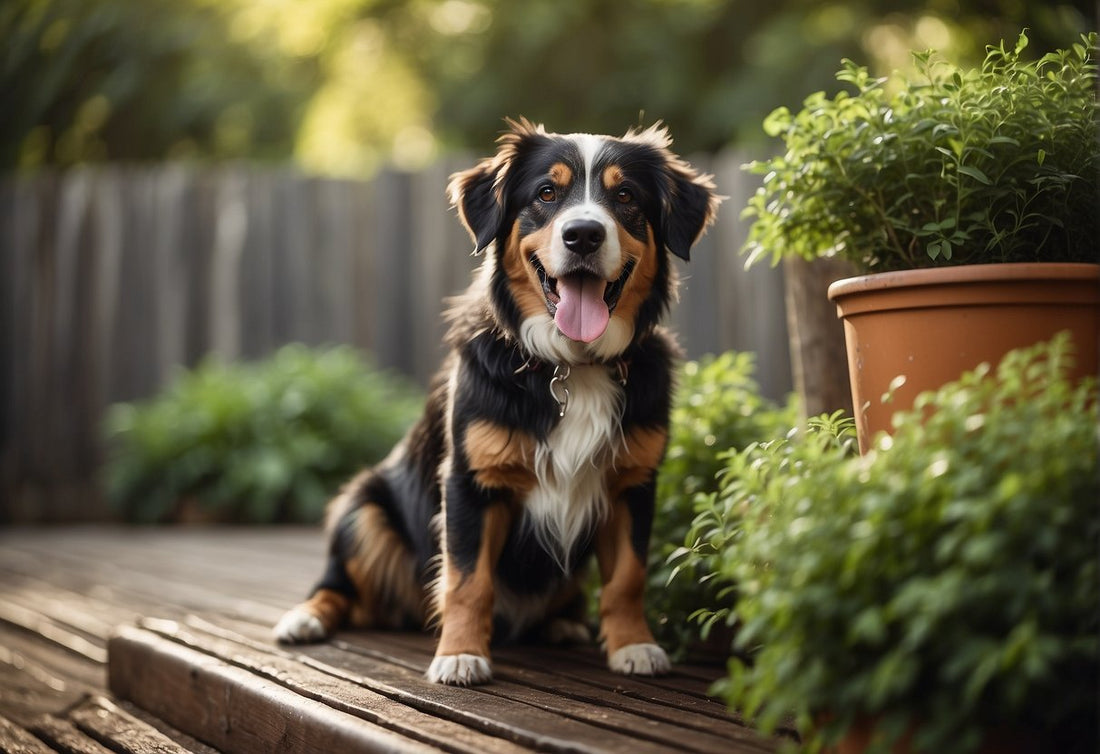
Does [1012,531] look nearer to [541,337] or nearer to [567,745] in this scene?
[567,745]

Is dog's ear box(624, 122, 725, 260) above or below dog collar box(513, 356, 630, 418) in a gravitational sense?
above

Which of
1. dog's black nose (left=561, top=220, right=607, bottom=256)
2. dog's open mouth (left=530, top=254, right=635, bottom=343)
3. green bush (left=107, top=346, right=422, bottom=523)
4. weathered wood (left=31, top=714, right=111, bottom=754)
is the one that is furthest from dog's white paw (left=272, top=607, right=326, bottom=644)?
green bush (left=107, top=346, right=422, bottom=523)

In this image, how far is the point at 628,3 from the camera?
41.7ft

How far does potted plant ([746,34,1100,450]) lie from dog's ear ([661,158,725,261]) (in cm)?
43

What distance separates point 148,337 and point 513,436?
18.3 ft

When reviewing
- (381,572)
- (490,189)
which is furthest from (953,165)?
(381,572)

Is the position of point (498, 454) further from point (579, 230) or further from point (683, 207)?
point (683, 207)

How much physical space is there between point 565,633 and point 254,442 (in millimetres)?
4126

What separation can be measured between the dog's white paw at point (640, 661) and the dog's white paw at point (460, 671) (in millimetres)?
333

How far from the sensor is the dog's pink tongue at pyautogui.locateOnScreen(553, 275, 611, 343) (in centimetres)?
263

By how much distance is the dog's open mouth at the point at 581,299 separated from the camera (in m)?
2.63

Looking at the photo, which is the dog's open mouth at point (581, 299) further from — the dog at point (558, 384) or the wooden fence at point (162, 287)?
the wooden fence at point (162, 287)

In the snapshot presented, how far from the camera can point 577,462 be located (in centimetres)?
262

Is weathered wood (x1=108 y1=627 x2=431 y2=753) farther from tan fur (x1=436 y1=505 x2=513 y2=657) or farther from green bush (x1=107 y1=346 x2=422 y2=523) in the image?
green bush (x1=107 y1=346 x2=422 y2=523)
